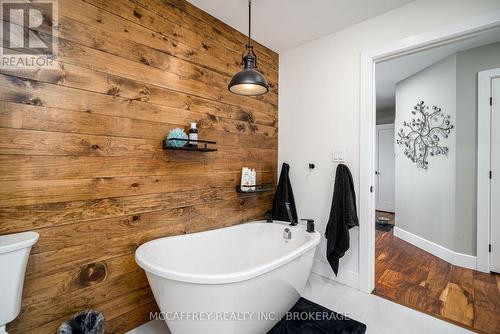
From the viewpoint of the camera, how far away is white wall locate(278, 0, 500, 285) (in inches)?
75.3

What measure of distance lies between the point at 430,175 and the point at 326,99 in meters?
2.00

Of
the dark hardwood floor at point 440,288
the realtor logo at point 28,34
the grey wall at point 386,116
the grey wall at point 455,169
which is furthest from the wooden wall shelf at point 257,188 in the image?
the grey wall at point 386,116

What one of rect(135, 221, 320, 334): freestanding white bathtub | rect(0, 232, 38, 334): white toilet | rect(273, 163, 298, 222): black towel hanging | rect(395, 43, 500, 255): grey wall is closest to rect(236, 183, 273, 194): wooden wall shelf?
rect(273, 163, 298, 222): black towel hanging

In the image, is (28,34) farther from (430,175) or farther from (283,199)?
(430,175)

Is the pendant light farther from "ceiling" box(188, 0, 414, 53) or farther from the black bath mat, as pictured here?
the black bath mat

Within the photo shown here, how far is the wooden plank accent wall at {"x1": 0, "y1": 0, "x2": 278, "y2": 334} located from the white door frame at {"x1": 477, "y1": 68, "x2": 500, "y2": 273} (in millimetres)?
2764

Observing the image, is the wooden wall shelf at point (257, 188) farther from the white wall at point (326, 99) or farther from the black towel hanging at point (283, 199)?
the white wall at point (326, 99)

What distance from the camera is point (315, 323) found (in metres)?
1.62

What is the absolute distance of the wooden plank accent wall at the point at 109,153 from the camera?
4.00 feet

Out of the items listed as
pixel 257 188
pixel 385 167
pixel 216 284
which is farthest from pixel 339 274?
pixel 385 167

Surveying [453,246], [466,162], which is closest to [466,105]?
[466,162]

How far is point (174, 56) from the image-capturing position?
1814mm

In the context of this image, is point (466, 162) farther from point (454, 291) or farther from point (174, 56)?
point (174, 56)

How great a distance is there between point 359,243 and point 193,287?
1632 millimetres
